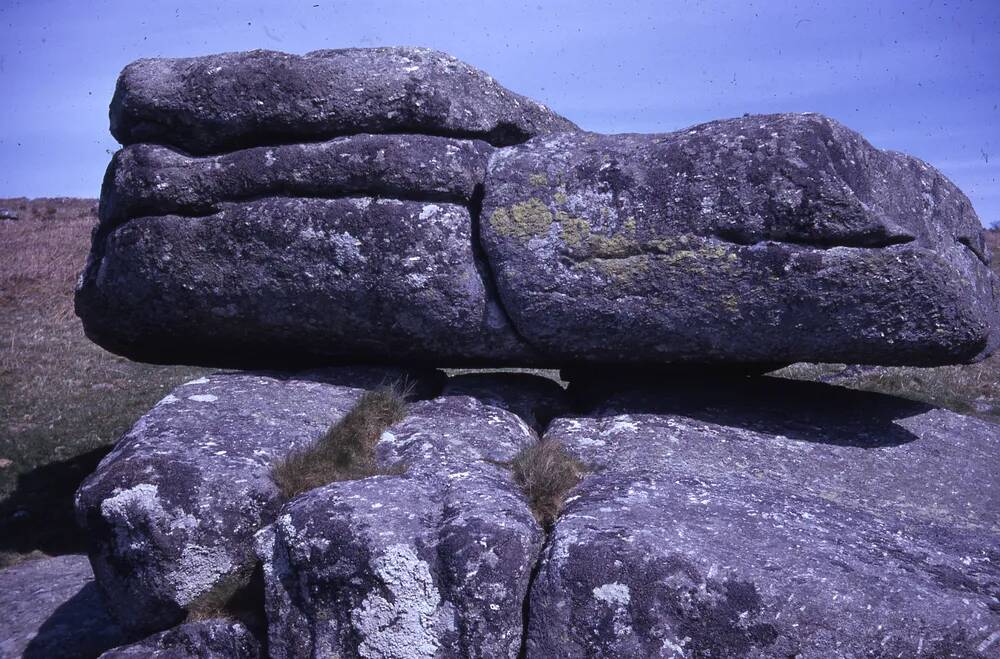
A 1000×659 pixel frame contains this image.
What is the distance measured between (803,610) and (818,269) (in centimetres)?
269

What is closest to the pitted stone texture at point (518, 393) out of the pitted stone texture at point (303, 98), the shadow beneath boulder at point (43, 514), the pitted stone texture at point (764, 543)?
the pitted stone texture at point (764, 543)

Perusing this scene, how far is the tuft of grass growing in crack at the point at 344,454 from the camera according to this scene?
5938mm

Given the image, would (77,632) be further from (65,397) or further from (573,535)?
(65,397)

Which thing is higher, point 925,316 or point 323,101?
point 323,101

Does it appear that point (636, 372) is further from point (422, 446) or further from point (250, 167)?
point (250, 167)

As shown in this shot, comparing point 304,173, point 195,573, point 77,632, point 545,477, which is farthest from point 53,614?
point 545,477

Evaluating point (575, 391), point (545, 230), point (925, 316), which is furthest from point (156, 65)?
point (925, 316)

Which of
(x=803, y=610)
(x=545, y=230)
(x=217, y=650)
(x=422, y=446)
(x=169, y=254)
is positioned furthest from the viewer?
(x=169, y=254)

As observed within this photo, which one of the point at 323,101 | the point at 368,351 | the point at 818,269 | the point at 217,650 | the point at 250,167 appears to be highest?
the point at 323,101

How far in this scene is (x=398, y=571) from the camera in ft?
16.4

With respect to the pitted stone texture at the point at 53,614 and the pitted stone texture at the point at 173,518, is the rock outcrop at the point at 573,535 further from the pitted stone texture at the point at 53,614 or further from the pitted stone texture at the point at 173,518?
the pitted stone texture at the point at 53,614

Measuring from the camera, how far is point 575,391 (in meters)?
Answer: 8.07

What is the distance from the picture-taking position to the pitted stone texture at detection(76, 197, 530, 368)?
705 cm

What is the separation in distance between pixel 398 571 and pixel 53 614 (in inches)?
152
